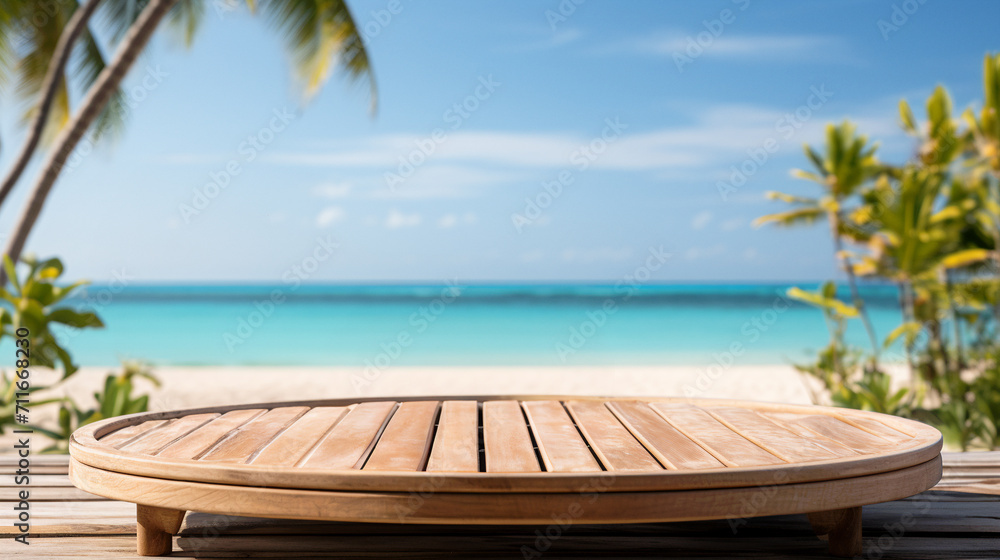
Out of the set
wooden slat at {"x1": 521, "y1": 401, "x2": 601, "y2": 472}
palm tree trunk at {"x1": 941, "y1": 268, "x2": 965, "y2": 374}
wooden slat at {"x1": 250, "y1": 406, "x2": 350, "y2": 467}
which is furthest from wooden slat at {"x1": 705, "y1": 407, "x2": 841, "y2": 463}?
palm tree trunk at {"x1": 941, "y1": 268, "x2": 965, "y2": 374}

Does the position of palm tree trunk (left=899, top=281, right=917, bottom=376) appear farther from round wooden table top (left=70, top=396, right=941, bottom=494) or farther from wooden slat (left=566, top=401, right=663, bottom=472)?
wooden slat (left=566, top=401, right=663, bottom=472)

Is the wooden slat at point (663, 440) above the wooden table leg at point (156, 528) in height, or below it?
above

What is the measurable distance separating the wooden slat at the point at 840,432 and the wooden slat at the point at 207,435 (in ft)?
5.71

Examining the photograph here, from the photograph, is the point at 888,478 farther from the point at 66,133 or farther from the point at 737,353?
the point at 737,353

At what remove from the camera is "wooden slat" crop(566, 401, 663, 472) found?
164cm

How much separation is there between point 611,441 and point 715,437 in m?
0.31

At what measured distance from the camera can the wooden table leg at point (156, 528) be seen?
6.19 feet

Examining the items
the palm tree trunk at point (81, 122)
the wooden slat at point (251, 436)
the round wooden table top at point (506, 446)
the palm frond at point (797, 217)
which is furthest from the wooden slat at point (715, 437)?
the palm frond at point (797, 217)

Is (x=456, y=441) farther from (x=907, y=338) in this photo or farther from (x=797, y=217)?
(x=797, y=217)

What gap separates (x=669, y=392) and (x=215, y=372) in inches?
384

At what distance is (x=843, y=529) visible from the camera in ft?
6.28

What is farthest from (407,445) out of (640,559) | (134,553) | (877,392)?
(877,392)

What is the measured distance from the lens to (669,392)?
12.2m

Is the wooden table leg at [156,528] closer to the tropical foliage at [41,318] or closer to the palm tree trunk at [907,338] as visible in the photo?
the tropical foliage at [41,318]
